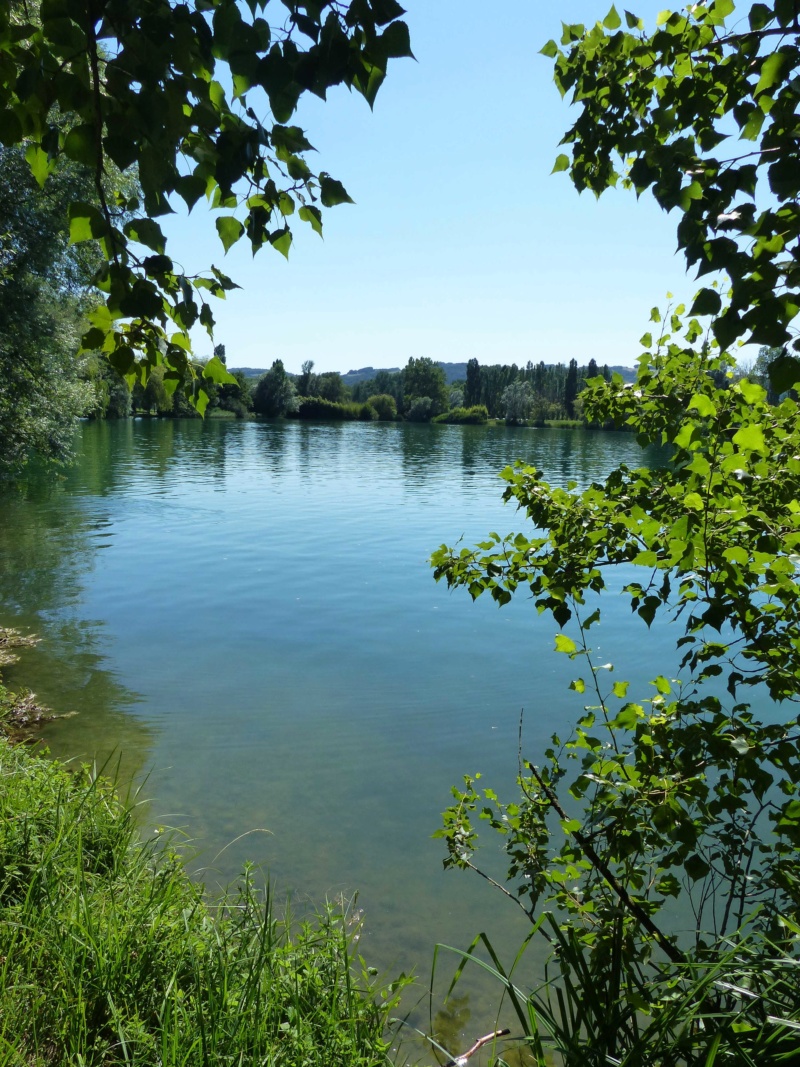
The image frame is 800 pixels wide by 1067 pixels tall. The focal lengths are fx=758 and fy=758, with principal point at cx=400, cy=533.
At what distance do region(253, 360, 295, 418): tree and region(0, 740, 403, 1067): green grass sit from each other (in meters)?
102

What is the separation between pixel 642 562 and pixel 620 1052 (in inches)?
57.7

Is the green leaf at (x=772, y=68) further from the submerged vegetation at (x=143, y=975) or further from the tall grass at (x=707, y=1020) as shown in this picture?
the submerged vegetation at (x=143, y=975)

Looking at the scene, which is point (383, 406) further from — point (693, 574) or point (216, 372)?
point (693, 574)

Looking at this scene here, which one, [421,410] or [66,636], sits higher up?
[421,410]

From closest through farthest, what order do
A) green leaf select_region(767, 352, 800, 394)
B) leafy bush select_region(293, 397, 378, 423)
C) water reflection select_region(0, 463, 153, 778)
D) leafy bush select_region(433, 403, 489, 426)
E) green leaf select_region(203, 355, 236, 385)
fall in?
1. green leaf select_region(767, 352, 800, 394)
2. green leaf select_region(203, 355, 236, 385)
3. water reflection select_region(0, 463, 153, 778)
4. leafy bush select_region(293, 397, 378, 423)
5. leafy bush select_region(433, 403, 489, 426)

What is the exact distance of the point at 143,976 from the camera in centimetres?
303

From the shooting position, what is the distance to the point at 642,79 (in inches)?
119

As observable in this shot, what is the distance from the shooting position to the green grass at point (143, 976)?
260 cm

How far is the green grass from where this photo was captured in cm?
260

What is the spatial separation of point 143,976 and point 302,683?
6965mm

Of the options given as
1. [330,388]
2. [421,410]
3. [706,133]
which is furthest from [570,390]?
[706,133]

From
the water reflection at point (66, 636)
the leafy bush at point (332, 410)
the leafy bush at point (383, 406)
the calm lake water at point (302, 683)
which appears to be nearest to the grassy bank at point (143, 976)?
the calm lake water at point (302, 683)

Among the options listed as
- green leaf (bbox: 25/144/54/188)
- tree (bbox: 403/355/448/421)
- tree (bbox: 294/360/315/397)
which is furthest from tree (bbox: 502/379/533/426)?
green leaf (bbox: 25/144/54/188)

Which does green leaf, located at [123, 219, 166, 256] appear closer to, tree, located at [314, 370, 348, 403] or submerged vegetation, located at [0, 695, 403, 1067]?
submerged vegetation, located at [0, 695, 403, 1067]
